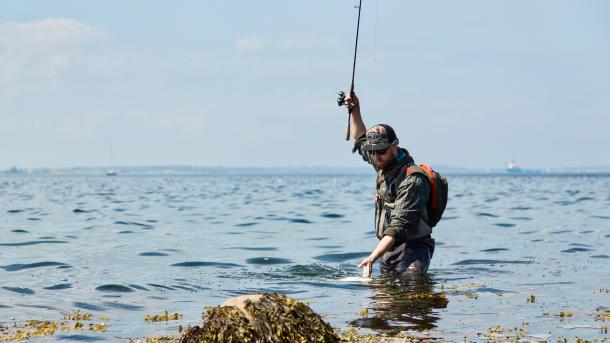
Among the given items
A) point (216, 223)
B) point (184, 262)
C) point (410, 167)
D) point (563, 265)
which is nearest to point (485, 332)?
point (410, 167)

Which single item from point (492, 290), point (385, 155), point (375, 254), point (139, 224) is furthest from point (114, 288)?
point (139, 224)

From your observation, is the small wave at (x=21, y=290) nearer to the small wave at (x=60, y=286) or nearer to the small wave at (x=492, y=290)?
the small wave at (x=60, y=286)

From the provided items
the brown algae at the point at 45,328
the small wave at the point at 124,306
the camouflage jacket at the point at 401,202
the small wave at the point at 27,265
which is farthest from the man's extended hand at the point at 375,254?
the small wave at the point at 27,265

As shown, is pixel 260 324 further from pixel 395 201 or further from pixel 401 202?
pixel 395 201

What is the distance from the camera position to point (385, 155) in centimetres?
1141

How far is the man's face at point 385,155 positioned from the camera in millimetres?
11383

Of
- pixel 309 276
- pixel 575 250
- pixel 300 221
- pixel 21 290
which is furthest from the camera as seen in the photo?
pixel 300 221

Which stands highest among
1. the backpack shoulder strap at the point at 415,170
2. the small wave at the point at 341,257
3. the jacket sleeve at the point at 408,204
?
the backpack shoulder strap at the point at 415,170

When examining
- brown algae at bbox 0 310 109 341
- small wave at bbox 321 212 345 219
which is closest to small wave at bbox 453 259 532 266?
brown algae at bbox 0 310 109 341

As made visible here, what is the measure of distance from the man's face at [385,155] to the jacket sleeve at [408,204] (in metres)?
0.44

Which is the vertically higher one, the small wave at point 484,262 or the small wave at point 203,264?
the small wave at point 484,262

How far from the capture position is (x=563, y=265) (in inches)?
659

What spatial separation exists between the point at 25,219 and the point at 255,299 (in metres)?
26.0

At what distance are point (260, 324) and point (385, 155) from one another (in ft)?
15.3
